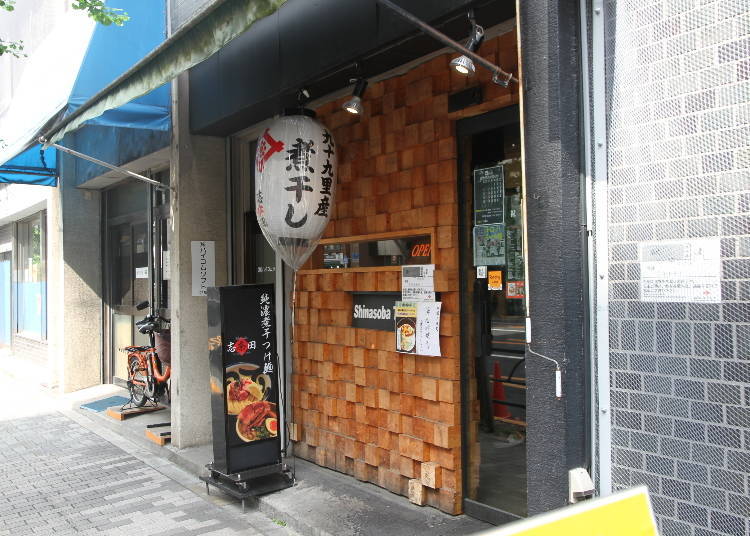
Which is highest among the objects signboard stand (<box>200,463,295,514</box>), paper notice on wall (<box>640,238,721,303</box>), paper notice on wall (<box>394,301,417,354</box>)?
paper notice on wall (<box>640,238,721,303</box>)

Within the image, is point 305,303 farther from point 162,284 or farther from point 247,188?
point 162,284

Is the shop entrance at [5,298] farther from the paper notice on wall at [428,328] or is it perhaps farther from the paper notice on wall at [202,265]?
the paper notice on wall at [428,328]

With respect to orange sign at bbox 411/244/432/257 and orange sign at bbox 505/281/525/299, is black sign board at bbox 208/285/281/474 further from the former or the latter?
orange sign at bbox 505/281/525/299

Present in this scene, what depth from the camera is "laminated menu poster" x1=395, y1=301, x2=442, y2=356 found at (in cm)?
484

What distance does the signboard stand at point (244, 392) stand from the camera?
5426mm

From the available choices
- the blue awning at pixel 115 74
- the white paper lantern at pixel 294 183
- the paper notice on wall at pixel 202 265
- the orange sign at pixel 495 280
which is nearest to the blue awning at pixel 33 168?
the blue awning at pixel 115 74

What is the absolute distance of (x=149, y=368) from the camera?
8578 mm

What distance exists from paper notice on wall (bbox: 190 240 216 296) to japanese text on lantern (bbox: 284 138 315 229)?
2559 millimetres

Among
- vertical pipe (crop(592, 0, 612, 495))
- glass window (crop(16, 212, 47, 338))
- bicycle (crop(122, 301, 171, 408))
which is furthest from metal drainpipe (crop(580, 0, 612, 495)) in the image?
glass window (crop(16, 212, 47, 338))

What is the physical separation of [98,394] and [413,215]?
7828 mm

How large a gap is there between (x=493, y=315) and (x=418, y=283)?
0.70 meters

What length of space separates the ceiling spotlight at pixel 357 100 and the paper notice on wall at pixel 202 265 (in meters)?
3.09

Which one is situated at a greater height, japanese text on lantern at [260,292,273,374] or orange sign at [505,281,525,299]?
orange sign at [505,281,525,299]

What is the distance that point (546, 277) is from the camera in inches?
113
